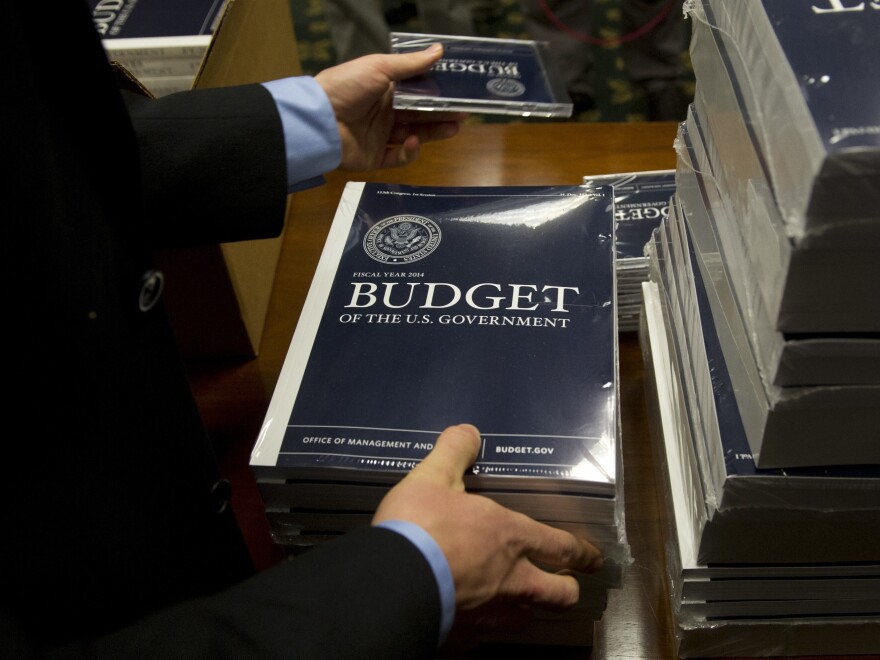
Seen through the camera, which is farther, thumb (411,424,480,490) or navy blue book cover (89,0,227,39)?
navy blue book cover (89,0,227,39)

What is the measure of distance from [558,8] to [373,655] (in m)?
2.09

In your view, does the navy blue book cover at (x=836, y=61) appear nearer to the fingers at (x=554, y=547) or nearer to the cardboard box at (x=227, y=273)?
the fingers at (x=554, y=547)

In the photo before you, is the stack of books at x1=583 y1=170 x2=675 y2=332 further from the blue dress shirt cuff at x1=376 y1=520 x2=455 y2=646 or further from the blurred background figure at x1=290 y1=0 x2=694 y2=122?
the blurred background figure at x1=290 y1=0 x2=694 y2=122

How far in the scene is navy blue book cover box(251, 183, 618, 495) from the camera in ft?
1.93

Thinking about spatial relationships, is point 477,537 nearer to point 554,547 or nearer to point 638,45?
point 554,547

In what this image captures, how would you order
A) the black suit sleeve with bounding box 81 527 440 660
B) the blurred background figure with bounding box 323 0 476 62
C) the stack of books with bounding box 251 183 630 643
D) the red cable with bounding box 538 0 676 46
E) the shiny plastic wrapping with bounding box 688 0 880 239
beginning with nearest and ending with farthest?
the shiny plastic wrapping with bounding box 688 0 880 239, the black suit sleeve with bounding box 81 527 440 660, the stack of books with bounding box 251 183 630 643, the red cable with bounding box 538 0 676 46, the blurred background figure with bounding box 323 0 476 62

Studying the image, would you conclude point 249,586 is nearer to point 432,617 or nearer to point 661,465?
point 432,617

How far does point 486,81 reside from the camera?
87cm

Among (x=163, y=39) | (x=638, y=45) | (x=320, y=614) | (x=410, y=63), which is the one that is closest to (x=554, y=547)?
(x=320, y=614)

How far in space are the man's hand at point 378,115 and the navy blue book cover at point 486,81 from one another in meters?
0.02

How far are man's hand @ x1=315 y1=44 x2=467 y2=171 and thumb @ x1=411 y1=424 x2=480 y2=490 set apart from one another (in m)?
0.47

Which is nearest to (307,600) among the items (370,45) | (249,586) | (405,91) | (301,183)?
(249,586)

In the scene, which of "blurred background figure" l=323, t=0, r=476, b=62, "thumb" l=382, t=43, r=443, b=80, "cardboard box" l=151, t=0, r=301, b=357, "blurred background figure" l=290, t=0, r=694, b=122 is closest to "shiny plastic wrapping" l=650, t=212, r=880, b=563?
"thumb" l=382, t=43, r=443, b=80

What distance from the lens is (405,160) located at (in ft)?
3.38
